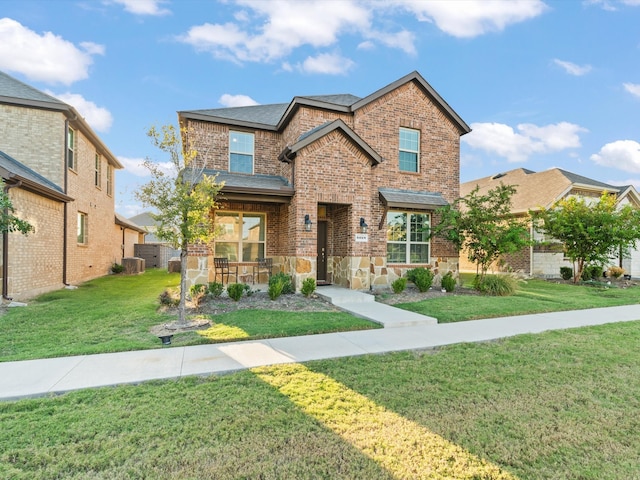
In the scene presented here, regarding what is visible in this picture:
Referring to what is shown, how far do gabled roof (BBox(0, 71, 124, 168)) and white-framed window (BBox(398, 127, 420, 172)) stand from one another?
12.0 meters

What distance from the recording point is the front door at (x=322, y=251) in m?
12.6

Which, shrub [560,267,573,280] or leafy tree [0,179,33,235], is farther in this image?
shrub [560,267,573,280]

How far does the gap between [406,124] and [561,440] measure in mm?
11951

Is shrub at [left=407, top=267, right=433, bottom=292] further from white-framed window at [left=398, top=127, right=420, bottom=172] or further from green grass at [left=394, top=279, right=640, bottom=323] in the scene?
white-framed window at [left=398, top=127, right=420, bottom=172]

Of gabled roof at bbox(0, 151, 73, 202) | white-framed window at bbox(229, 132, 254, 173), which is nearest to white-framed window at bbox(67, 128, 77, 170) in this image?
gabled roof at bbox(0, 151, 73, 202)

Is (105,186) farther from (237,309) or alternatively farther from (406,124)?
(406,124)

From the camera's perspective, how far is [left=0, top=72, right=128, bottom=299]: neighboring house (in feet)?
31.6

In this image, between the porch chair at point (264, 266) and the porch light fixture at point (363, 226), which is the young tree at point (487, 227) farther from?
the porch chair at point (264, 266)

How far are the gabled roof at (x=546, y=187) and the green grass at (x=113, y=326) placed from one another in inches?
563

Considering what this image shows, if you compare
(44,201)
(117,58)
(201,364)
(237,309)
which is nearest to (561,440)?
(201,364)

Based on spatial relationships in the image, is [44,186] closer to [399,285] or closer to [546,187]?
[399,285]

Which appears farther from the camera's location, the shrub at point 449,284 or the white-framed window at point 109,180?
→ the white-framed window at point 109,180

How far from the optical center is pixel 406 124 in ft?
42.6

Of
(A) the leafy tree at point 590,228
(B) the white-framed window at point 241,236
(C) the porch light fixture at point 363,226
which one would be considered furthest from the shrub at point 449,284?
(A) the leafy tree at point 590,228
